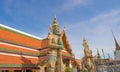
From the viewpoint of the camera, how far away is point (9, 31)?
56.1 ft

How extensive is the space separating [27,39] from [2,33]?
4.07 meters

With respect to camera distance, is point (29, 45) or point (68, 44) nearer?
point (29, 45)

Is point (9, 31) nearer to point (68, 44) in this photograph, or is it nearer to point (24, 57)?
point (24, 57)

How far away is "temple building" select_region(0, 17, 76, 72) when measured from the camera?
44.3ft

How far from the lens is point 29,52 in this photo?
56.4ft

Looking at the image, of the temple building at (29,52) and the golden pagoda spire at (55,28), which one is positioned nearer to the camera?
the temple building at (29,52)

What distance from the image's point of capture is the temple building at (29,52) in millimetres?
13509

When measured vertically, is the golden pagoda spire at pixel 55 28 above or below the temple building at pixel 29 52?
above

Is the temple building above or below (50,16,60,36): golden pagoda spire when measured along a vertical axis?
below

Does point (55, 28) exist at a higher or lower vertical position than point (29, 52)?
higher

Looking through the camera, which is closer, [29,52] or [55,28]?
[55,28]

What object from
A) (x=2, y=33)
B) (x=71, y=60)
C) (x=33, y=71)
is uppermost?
(x=2, y=33)

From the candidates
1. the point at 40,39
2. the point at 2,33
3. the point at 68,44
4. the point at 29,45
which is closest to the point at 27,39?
the point at 29,45

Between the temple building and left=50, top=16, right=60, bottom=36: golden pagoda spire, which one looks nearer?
the temple building
